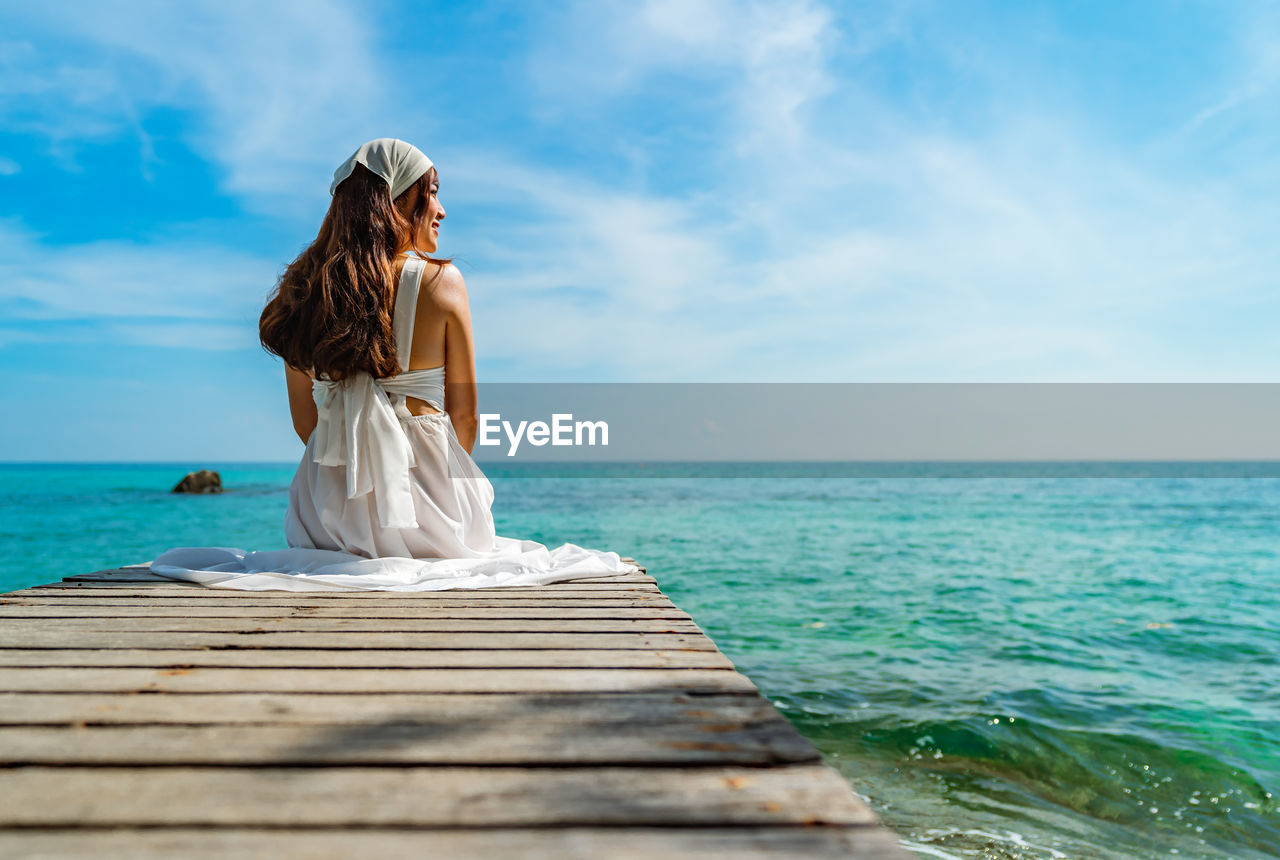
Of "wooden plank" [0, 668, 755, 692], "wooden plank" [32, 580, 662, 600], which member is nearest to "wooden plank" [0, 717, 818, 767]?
"wooden plank" [0, 668, 755, 692]

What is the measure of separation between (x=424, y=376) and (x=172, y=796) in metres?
2.30

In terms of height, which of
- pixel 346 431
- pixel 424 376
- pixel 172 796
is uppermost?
pixel 424 376

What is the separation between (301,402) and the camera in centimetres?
343

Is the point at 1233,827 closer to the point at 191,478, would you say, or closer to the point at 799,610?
the point at 799,610

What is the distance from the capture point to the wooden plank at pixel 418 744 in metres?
1.20

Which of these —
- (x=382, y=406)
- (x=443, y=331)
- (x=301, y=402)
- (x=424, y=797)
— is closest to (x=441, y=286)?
(x=443, y=331)

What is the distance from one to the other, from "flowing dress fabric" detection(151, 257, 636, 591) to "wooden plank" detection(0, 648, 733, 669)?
93 cm

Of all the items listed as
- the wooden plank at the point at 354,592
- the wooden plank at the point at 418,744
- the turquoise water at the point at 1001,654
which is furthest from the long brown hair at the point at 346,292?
the turquoise water at the point at 1001,654

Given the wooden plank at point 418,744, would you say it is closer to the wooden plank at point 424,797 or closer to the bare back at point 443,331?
the wooden plank at point 424,797

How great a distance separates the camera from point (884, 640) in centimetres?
757

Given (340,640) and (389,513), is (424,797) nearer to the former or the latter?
(340,640)

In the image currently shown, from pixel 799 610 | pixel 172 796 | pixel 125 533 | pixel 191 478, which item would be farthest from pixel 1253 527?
pixel 191 478

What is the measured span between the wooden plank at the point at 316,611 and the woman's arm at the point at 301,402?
114cm

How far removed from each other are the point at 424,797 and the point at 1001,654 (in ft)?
24.1
